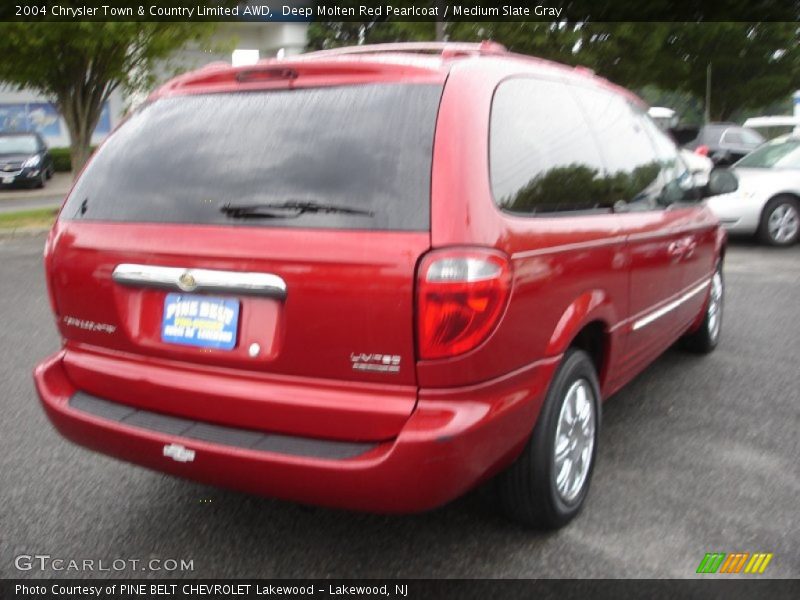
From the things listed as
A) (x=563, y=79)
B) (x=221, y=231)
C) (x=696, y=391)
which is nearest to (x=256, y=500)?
(x=221, y=231)

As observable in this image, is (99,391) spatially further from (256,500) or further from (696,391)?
(696,391)

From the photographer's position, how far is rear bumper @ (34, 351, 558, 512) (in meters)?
2.44

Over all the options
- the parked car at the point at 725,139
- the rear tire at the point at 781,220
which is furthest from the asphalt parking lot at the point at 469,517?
the parked car at the point at 725,139

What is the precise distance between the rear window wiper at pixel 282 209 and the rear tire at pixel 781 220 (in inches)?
375

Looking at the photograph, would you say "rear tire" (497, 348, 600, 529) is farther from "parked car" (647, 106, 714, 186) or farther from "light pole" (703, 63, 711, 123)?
"light pole" (703, 63, 711, 123)

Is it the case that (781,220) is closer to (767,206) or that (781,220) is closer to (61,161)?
(767,206)

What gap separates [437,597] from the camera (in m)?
2.71

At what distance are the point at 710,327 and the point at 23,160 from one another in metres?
21.3

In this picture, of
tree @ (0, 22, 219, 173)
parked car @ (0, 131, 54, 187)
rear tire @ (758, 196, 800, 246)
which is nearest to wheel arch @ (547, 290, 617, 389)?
rear tire @ (758, 196, 800, 246)

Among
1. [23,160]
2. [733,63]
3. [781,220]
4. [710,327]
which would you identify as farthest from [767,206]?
[733,63]

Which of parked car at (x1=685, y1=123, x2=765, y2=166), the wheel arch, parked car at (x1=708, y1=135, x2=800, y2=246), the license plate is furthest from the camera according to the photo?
parked car at (x1=685, y1=123, x2=765, y2=166)

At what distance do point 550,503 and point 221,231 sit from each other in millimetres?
1512

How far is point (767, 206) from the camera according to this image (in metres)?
10.7

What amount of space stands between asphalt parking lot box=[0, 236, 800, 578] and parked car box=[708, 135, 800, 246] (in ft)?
21.5
